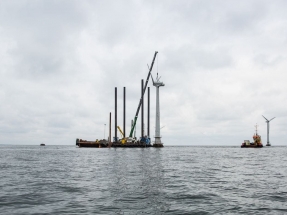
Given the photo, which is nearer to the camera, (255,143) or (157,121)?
(157,121)

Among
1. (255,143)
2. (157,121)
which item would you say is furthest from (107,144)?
(255,143)

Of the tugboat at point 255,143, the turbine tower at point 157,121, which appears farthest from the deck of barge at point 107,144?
the tugboat at point 255,143

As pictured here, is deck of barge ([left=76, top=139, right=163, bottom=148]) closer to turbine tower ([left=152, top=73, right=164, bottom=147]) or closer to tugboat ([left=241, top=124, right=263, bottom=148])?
turbine tower ([left=152, top=73, right=164, bottom=147])

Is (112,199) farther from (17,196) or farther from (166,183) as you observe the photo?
(166,183)

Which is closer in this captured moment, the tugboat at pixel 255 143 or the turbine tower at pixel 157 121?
the turbine tower at pixel 157 121

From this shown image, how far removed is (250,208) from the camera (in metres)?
18.2

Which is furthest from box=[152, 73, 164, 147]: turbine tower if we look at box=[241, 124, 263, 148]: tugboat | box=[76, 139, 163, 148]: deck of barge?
box=[241, 124, 263, 148]: tugboat

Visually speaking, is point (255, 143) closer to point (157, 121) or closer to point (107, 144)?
point (157, 121)

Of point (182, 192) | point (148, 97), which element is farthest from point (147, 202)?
point (148, 97)

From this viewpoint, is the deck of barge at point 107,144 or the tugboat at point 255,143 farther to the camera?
the tugboat at point 255,143

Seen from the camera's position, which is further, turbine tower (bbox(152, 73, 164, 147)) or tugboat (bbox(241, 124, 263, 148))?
tugboat (bbox(241, 124, 263, 148))

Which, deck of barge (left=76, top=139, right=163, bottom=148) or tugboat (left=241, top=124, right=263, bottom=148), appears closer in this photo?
deck of barge (left=76, top=139, right=163, bottom=148)

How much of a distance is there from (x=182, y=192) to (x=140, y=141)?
138177mm

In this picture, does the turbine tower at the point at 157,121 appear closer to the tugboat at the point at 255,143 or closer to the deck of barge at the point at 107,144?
the deck of barge at the point at 107,144
